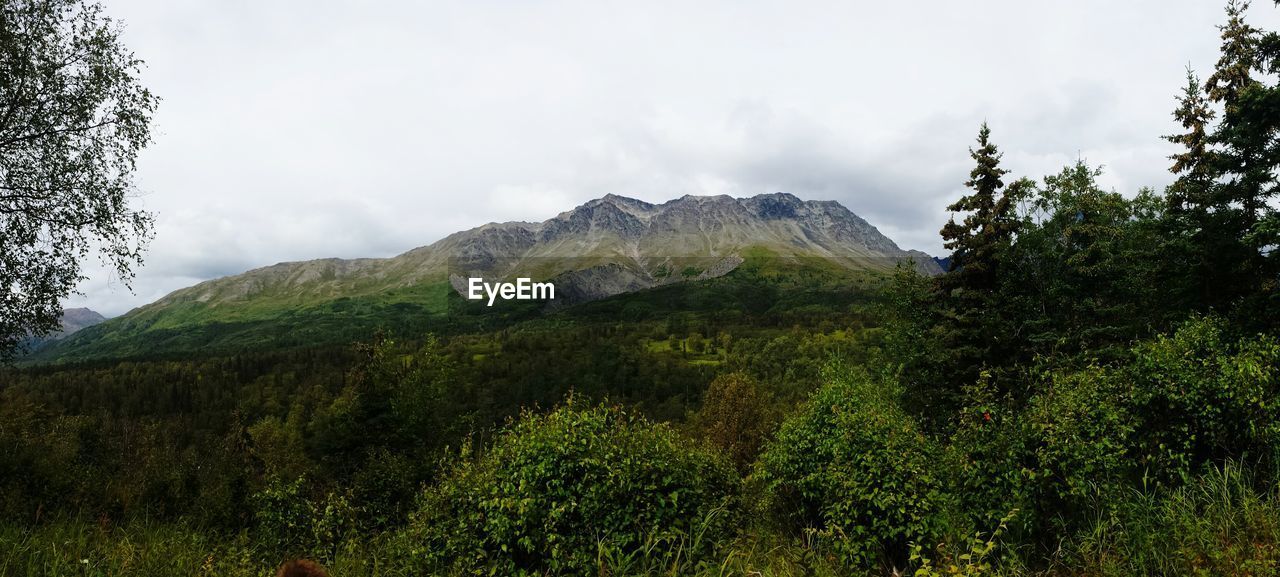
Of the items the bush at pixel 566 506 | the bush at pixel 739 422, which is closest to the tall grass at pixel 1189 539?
the bush at pixel 566 506

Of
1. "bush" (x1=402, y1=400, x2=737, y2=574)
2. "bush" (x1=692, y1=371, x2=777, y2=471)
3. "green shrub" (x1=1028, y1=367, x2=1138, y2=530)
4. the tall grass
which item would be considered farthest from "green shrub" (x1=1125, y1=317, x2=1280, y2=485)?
"bush" (x1=692, y1=371, x2=777, y2=471)

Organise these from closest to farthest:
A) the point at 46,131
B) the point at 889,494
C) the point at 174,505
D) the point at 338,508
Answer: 1. the point at 889,494
2. the point at 338,508
3. the point at 46,131
4. the point at 174,505

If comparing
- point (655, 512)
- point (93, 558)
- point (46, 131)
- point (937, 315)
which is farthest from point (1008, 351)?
point (46, 131)

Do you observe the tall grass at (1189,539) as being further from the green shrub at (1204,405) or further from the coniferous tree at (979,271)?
the coniferous tree at (979,271)

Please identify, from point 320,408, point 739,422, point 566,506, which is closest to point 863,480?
point 566,506

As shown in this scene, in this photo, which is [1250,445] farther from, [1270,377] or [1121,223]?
[1121,223]

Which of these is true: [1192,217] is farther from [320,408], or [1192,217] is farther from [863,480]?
[320,408]

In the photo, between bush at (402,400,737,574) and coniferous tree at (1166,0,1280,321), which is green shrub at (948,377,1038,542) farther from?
coniferous tree at (1166,0,1280,321)
